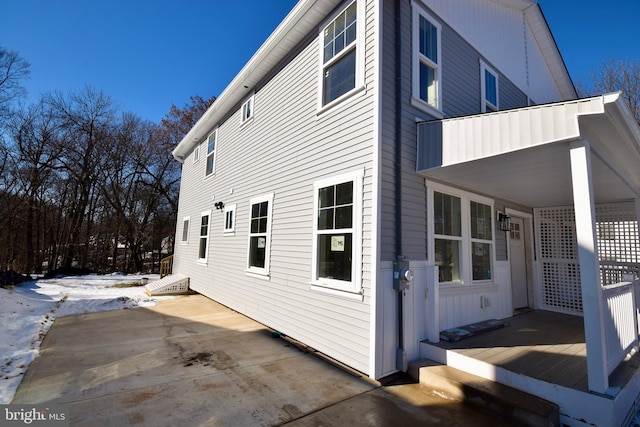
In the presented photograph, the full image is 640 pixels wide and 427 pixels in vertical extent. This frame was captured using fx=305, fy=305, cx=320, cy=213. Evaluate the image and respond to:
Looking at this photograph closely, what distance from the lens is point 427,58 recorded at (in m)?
4.79

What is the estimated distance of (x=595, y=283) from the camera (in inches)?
106

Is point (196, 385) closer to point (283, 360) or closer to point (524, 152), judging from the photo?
point (283, 360)

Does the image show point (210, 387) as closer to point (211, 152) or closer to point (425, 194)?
point (425, 194)

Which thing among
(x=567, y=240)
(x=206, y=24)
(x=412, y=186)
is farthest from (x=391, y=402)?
(x=206, y=24)

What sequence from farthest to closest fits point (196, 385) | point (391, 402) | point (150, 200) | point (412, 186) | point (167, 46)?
point (150, 200), point (167, 46), point (412, 186), point (196, 385), point (391, 402)

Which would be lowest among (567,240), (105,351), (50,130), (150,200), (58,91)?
(105,351)

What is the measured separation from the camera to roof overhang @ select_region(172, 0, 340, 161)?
5.08 metres

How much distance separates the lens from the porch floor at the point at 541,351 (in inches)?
119

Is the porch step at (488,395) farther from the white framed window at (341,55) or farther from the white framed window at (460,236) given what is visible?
the white framed window at (341,55)

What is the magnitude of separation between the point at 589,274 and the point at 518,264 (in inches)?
170

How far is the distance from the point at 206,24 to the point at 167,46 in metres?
1.96

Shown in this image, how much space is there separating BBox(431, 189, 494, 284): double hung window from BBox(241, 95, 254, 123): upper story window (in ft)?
16.8

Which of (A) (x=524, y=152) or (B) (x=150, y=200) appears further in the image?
(B) (x=150, y=200)

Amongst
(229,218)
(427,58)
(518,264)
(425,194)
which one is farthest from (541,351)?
(229,218)
